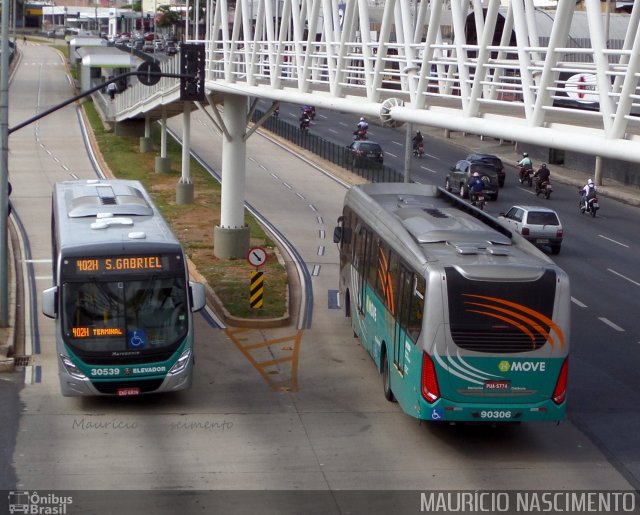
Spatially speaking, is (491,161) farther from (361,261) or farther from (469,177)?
(361,261)

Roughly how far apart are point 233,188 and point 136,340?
1348cm

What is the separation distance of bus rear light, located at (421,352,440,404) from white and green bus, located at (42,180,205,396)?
164 inches

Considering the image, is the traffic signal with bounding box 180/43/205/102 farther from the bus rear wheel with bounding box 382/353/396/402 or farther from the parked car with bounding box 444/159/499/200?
the parked car with bounding box 444/159/499/200

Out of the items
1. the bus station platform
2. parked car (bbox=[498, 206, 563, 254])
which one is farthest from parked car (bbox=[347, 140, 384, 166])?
parked car (bbox=[498, 206, 563, 254])

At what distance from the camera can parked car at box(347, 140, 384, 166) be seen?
51312mm

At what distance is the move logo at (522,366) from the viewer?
14828mm

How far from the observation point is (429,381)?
48.9 ft

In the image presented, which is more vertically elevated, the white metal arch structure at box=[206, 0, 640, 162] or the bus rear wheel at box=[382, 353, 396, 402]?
the white metal arch structure at box=[206, 0, 640, 162]

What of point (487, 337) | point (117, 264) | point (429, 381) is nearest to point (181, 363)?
point (117, 264)

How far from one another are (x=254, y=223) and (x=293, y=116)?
4385 centimetres

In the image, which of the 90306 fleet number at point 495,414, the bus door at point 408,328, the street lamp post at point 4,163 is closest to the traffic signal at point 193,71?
the street lamp post at point 4,163

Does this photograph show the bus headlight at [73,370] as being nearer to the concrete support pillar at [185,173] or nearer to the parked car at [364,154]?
the concrete support pillar at [185,173]

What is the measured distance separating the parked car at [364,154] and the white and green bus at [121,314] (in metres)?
34.1

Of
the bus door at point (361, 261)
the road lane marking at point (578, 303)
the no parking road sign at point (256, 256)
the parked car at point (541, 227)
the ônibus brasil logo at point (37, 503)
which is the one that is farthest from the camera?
the parked car at point (541, 227)
